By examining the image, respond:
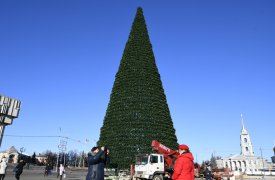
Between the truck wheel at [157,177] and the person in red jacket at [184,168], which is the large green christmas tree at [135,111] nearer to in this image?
the truck wheel at [157,177]

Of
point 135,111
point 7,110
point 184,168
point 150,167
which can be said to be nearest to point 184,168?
point 184,168

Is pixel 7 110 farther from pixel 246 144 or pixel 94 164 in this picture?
pixel 246 144

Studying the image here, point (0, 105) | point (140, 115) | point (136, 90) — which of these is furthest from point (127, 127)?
point (0, 105)

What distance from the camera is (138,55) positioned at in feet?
81.4

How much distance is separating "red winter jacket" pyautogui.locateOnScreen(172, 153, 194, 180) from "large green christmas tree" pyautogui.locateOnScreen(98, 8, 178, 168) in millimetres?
16004

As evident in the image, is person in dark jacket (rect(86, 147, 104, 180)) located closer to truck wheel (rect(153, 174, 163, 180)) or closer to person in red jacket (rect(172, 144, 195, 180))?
person in red jacket (rect(172, 144, 195, 180))

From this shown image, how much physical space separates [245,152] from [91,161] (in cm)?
10908

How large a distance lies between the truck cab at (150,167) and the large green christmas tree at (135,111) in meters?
2.39

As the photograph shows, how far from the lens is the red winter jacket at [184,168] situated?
16.0 feet

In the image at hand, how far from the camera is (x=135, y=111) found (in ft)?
71.4

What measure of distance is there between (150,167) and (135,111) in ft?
19.9

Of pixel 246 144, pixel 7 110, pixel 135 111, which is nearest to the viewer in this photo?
pixel 7 110

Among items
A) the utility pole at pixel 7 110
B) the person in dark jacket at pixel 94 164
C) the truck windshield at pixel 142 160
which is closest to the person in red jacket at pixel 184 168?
the person in dark jacket at pixel 94 164

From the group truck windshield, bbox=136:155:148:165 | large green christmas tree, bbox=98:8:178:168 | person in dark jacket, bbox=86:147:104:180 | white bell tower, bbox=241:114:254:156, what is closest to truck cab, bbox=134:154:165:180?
truck windshield, bbox=136:155:148:165
